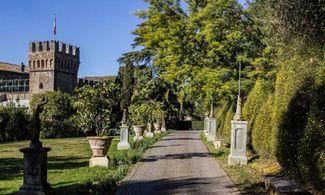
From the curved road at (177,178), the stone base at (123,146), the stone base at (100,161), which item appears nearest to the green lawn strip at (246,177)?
the curved road at (177,178)

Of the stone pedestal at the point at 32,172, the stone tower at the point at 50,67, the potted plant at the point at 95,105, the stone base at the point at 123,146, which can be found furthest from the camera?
the stone tower at the point at 50,67

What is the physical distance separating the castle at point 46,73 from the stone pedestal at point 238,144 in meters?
52.5

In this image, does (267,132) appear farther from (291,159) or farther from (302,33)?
(302,33)

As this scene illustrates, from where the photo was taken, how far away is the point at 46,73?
7106cm

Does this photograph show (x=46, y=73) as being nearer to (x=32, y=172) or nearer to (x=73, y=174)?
(x=73, y=174)

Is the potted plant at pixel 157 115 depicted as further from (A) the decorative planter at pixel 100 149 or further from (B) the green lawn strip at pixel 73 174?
(A) the decorative planter at pixel 100 149

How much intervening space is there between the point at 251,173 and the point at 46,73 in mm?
59456

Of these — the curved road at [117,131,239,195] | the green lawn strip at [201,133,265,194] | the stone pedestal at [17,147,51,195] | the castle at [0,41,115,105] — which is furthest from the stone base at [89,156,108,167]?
the castle at [0,41,115,105]

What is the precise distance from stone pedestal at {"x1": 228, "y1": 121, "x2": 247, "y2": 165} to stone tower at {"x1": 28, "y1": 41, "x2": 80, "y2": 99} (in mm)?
Answer: 54422

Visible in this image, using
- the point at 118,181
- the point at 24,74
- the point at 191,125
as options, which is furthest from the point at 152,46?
the point at 24,74

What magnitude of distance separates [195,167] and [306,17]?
25.6 ft

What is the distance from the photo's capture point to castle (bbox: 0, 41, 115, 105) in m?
70.9

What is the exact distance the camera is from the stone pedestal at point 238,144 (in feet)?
57.3

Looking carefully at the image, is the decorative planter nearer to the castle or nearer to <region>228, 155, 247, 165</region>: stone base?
<region>228, 155, 247, 165</region>: stone base
